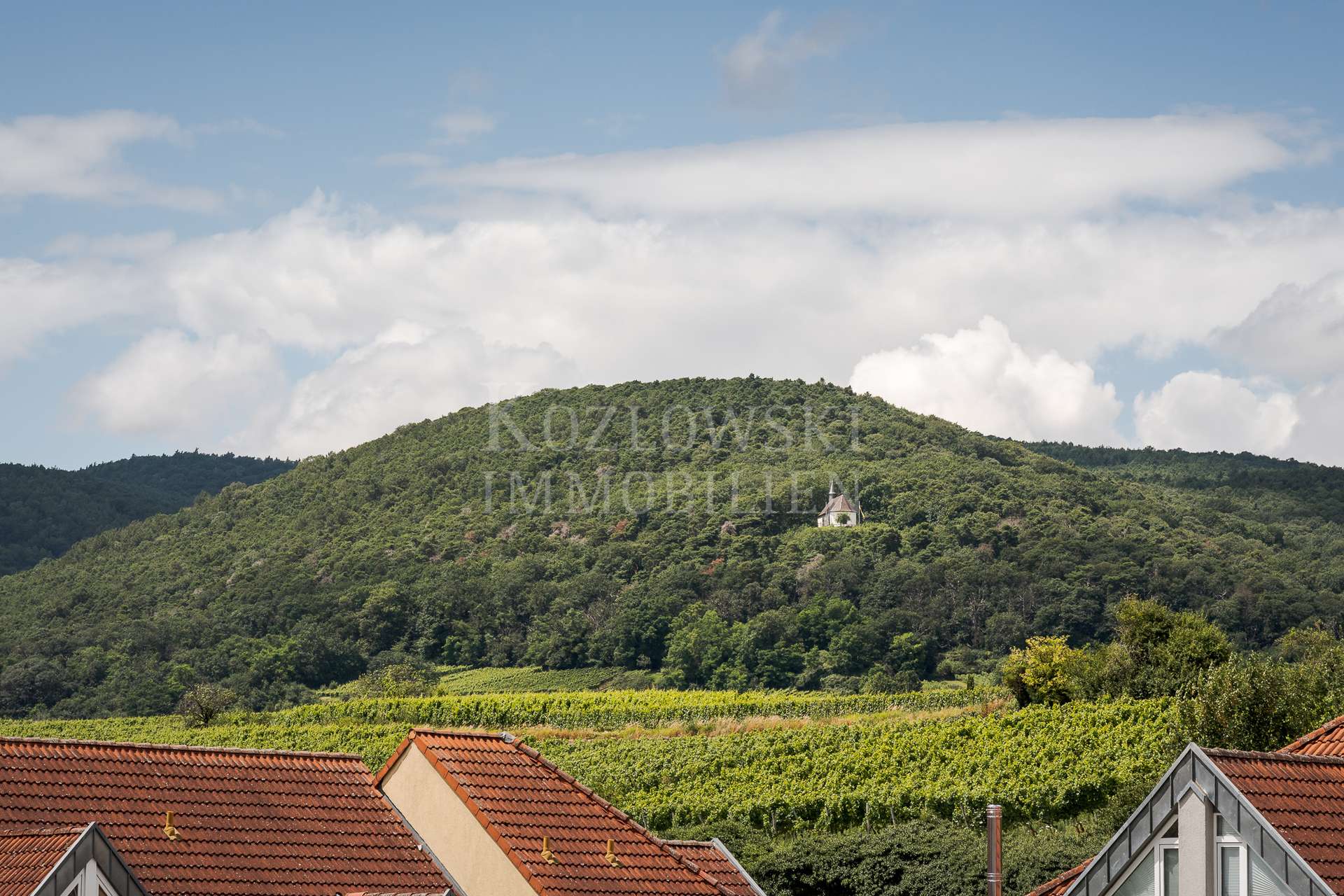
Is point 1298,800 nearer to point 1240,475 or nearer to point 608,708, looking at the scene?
point 608,708

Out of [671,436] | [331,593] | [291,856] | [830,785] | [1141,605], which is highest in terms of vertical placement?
[671,436]

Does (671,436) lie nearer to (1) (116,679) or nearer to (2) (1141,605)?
(1) (116,679)

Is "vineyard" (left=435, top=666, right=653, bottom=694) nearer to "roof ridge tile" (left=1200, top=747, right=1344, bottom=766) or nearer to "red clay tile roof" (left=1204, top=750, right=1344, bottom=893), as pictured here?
"roof ridge tile" (left=1200, top=747, right=1344, bottom=766)

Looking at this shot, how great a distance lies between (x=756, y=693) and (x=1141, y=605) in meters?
29.6

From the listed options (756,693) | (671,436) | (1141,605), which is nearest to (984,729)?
(1141,605)

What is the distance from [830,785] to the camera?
46.2 m

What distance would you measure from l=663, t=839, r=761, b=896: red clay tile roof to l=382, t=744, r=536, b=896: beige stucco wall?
256cm

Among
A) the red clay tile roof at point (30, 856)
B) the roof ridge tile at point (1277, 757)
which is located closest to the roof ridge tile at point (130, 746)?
the red clay tile roof at point (30, 856)

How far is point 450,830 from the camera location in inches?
621

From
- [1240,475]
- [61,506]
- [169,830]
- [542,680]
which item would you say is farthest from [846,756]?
[61,506]

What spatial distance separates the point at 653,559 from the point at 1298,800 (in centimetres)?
10715

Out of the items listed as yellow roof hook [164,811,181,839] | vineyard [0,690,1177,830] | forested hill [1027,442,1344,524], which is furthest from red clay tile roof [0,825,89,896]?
forested hill [1027,442,1344,524]

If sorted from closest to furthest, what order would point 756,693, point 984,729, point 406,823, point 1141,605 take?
point 406,823, point 984,729, point 1141,605, point 756,693

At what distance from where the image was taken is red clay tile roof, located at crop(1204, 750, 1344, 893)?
10852 millimetres
